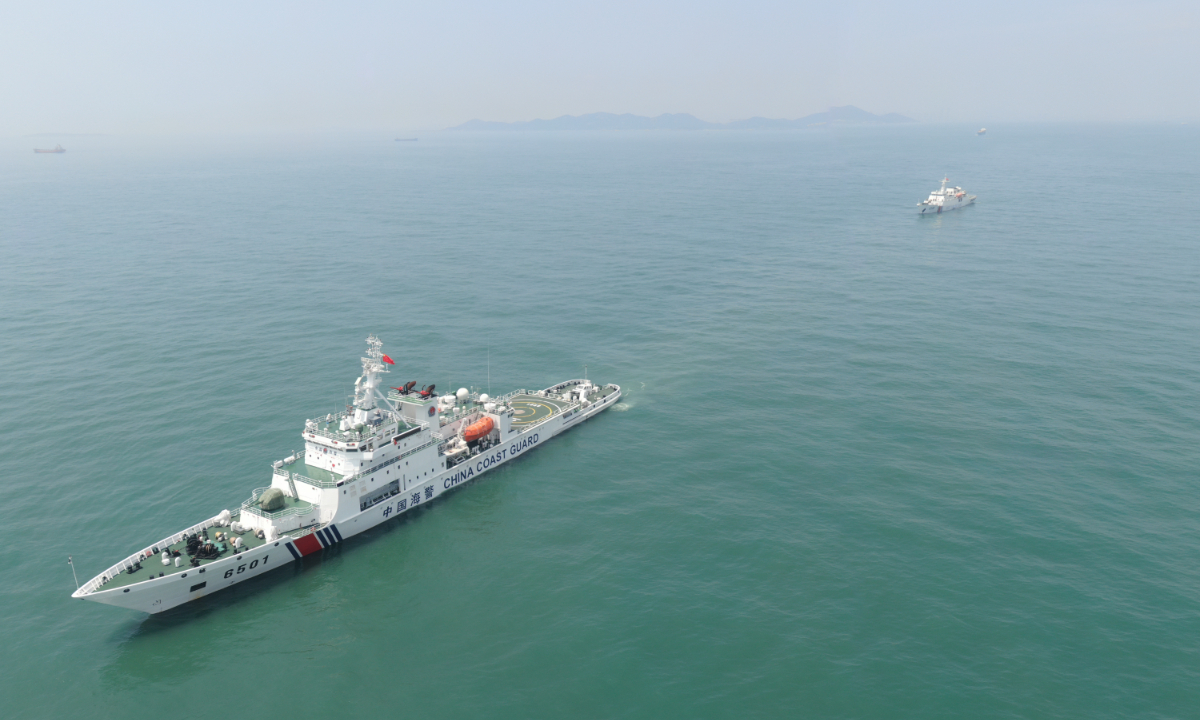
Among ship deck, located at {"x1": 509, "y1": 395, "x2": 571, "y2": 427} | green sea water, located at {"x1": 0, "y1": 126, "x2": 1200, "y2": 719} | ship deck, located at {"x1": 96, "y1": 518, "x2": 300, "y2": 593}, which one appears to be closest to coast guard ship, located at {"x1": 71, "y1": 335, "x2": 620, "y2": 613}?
ship deck, located at {"x1": 96, "y1": 518, "x2": 300, "y2": 593}

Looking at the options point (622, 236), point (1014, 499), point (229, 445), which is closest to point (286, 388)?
point (229, 445)

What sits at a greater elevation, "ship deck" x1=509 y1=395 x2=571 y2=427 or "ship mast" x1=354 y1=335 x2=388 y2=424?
"ship mast" x1=354 y1=335 x2=388 y2=424

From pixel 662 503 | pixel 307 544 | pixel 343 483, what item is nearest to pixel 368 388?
pixel 343 483

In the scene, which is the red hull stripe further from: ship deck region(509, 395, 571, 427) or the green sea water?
ship deck region(509, 395, 571, 427)

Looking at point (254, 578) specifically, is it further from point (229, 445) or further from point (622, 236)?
point (622, 236)

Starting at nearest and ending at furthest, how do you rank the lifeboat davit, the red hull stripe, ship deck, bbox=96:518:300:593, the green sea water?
the green sea water, ship deck, bbox=96:518:300:593, the red hull stripe, the lifeboat davit

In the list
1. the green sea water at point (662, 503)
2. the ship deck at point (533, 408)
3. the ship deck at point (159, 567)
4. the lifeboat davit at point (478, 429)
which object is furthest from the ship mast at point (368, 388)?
the ship deck at point (533, 408)

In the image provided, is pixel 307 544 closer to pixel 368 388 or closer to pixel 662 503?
pixel 368 388

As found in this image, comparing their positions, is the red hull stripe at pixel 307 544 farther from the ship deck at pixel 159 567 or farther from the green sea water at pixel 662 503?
the ship deck at pixel 159 567
